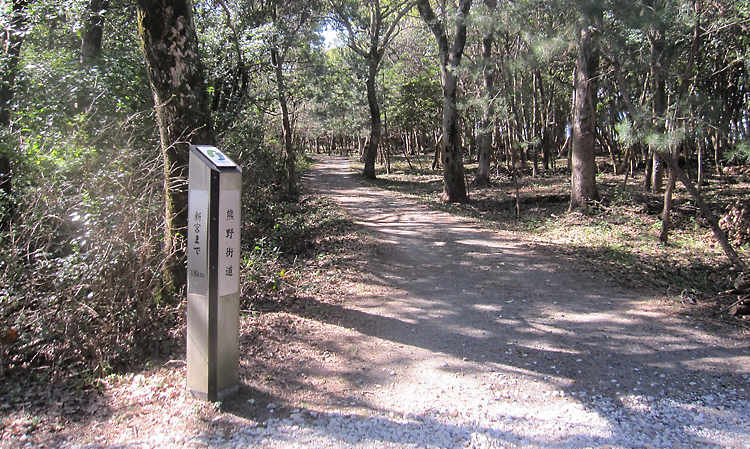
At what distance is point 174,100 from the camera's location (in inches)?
205

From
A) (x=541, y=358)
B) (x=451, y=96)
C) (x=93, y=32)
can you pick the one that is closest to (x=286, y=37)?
(x=451, y=96)

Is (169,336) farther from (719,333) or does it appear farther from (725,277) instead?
(725,277)

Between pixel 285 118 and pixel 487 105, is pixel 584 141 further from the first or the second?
pixel 285 118

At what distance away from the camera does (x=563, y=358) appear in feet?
15.8

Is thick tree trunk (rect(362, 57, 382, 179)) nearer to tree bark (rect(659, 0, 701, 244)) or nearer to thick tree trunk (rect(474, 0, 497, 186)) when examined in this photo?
thick tree trunk (rect(474, 0, 497, 186))

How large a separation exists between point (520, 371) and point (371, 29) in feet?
64.7

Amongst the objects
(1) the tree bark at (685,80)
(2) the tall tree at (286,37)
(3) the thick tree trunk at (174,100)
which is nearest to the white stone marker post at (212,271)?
(3) the thick tree trunk at (174,100)

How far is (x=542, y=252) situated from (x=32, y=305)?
303 inches

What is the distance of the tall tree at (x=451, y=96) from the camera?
13.2 metres

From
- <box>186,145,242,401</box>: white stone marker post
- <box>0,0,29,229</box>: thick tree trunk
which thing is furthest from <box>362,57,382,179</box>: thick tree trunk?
<box>186,145,242,401</box>: white stone marker post

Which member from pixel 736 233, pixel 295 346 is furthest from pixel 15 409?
pixel 736 233

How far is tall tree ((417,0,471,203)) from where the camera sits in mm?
13234

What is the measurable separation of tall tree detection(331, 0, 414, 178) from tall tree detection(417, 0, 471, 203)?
521 cm

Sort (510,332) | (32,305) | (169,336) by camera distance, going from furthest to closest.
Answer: (510,332)
(169,336)
(32,305)
